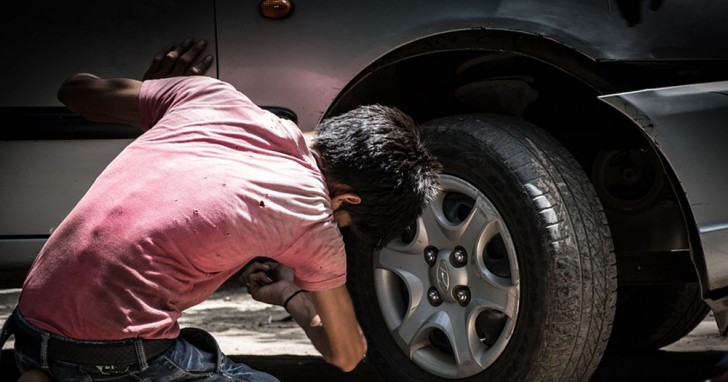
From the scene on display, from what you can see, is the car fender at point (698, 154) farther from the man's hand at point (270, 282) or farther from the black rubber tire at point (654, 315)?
the black rubber tire at point (654, 315)

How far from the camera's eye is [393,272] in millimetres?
3672

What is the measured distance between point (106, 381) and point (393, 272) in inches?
59.4

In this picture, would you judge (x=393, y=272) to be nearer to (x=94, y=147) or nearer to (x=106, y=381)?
(x=94, y=147)

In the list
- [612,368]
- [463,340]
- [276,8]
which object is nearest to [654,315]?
[612,368]

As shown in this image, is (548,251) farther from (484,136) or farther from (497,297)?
(484,136)

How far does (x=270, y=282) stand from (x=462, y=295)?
0.95m

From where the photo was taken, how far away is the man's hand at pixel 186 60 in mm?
3652

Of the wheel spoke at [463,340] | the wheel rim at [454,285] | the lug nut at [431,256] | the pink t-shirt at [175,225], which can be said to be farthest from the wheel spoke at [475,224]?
the pink t-shirt at [175,225]

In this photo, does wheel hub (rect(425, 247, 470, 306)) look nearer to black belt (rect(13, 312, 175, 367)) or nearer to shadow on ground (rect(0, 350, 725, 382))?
shadow on ground (rect(0, 350, 725, 382))

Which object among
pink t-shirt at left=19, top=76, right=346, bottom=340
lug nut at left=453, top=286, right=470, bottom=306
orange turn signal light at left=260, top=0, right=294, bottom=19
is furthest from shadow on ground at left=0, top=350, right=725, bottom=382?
pink t-shirt at left=19, top=76, right=346, bottom=340

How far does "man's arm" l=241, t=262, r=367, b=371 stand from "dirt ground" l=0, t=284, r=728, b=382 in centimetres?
148

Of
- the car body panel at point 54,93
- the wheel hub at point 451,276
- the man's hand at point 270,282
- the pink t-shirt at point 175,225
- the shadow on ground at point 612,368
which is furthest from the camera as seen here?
the shadow on ground at point 612,368

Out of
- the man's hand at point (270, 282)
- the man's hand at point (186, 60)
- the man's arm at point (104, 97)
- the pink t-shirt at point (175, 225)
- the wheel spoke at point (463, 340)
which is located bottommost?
the wheel spoke at point (463, 340)

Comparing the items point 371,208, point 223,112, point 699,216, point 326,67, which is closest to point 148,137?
point 223,112
